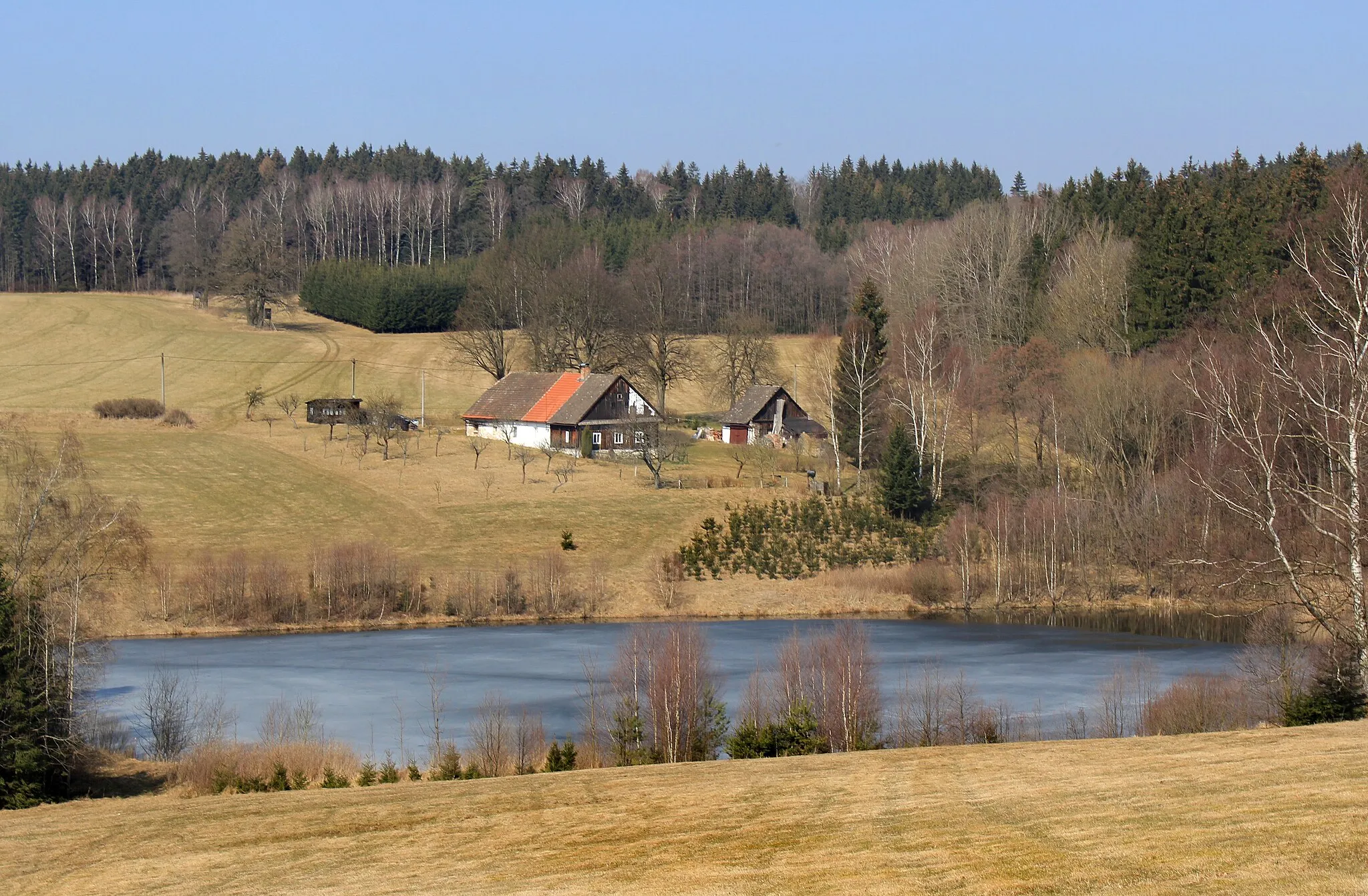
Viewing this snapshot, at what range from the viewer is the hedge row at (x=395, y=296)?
104 m

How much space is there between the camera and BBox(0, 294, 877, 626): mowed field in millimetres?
48625

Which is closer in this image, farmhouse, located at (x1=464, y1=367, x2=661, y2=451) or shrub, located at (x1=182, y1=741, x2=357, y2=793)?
shrub, located at (x1=182, y1=741, x2=357, y2=793)

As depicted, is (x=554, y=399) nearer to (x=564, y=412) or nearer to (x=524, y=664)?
(x=564, y=412)

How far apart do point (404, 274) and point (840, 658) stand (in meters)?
84.0

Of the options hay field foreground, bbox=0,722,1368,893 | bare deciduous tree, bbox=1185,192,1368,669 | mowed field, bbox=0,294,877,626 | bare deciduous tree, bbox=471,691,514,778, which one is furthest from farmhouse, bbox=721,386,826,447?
hay field foreground, bbox=0,722,1368,893

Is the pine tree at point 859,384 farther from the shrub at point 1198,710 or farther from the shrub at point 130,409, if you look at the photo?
the shrub at point 130,409

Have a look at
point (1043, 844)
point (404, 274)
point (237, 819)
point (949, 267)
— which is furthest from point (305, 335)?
point (1043, 844)

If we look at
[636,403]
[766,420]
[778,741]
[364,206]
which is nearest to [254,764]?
[778,741]

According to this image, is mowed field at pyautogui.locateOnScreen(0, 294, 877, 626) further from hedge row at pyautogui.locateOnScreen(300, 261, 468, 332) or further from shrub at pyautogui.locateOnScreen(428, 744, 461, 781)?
shrub at pyautogui.locateOnScreen(428, 744, 461, 781)

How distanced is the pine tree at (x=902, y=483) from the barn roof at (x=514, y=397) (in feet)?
72.5

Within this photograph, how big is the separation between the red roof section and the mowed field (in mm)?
3863

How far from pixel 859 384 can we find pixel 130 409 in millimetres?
37641

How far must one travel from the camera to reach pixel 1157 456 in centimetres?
5256

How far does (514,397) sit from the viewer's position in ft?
235
